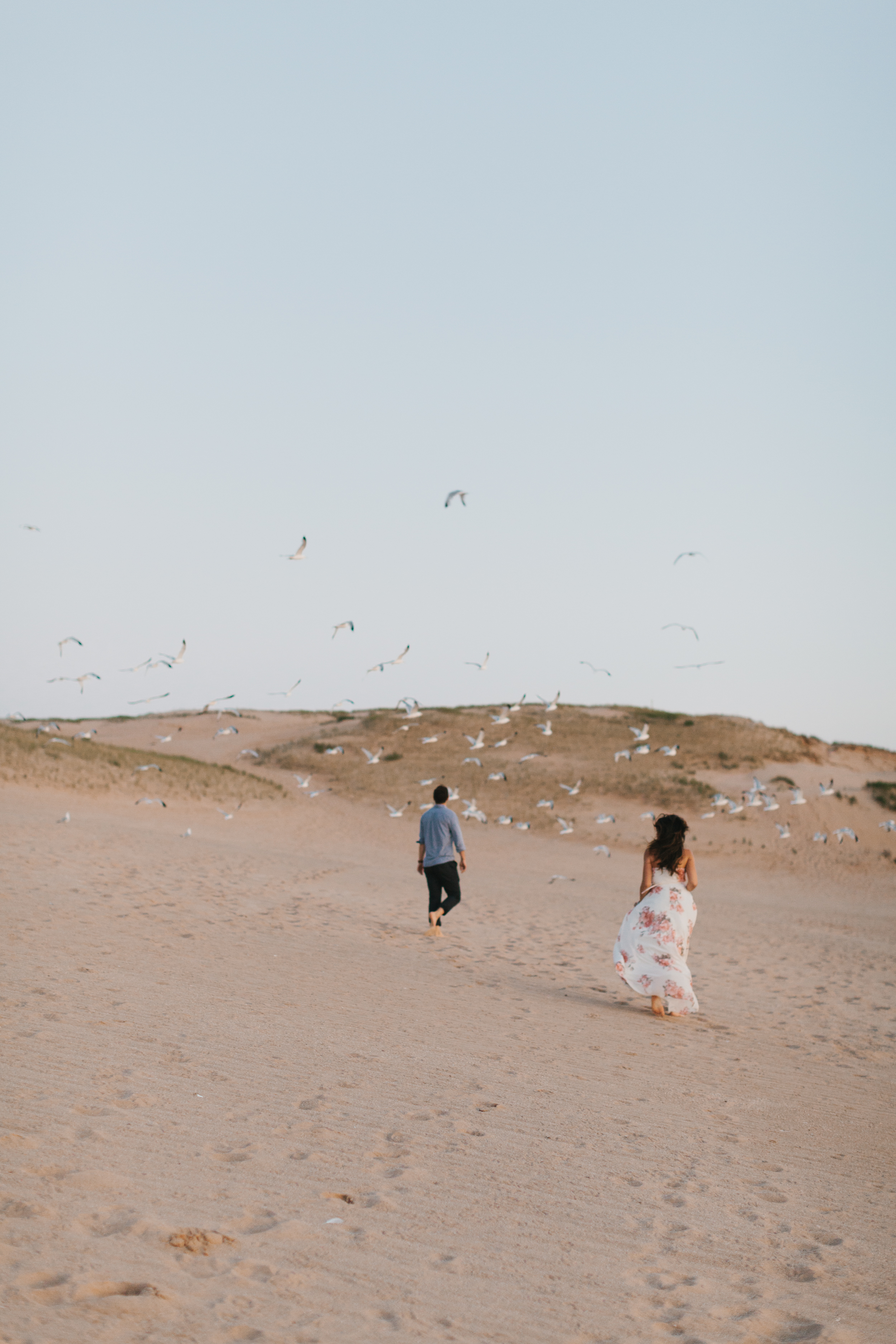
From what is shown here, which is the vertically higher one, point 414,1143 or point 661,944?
point 661,944

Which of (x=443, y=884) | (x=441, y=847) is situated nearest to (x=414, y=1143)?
(x=441, y=847)

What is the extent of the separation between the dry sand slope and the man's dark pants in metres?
0.66

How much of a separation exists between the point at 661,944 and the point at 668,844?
1.04 metres

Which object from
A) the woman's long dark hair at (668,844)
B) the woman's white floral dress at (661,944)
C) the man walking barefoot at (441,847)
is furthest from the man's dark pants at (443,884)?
the woman's long dark hair at (668,844)

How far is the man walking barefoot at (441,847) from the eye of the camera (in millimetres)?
12656

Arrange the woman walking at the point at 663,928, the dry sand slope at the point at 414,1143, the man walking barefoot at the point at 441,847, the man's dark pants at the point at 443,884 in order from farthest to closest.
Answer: the man's dark pants at the point at 443,884
the man walking barefoot at the point at 441,847
the woman walking at the point at 663,928
the dry sand slope at the point at 414,1143

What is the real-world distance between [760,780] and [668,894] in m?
30.8

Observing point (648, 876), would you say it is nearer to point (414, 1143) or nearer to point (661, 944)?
point (661, 944)

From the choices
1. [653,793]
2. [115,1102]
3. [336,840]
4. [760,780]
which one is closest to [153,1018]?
[115,1102]

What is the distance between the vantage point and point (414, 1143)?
5.48 m

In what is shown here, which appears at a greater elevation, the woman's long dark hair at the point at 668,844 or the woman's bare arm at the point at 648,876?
the woman's long dark hair at the point at 668,844

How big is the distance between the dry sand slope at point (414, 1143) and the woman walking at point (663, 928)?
0.36 m

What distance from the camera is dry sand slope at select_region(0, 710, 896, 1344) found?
3.76 m

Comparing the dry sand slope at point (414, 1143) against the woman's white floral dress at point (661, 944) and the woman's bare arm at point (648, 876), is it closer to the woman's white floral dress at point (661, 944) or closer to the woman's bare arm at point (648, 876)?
the woman's white floral dress at point (661, 944)
